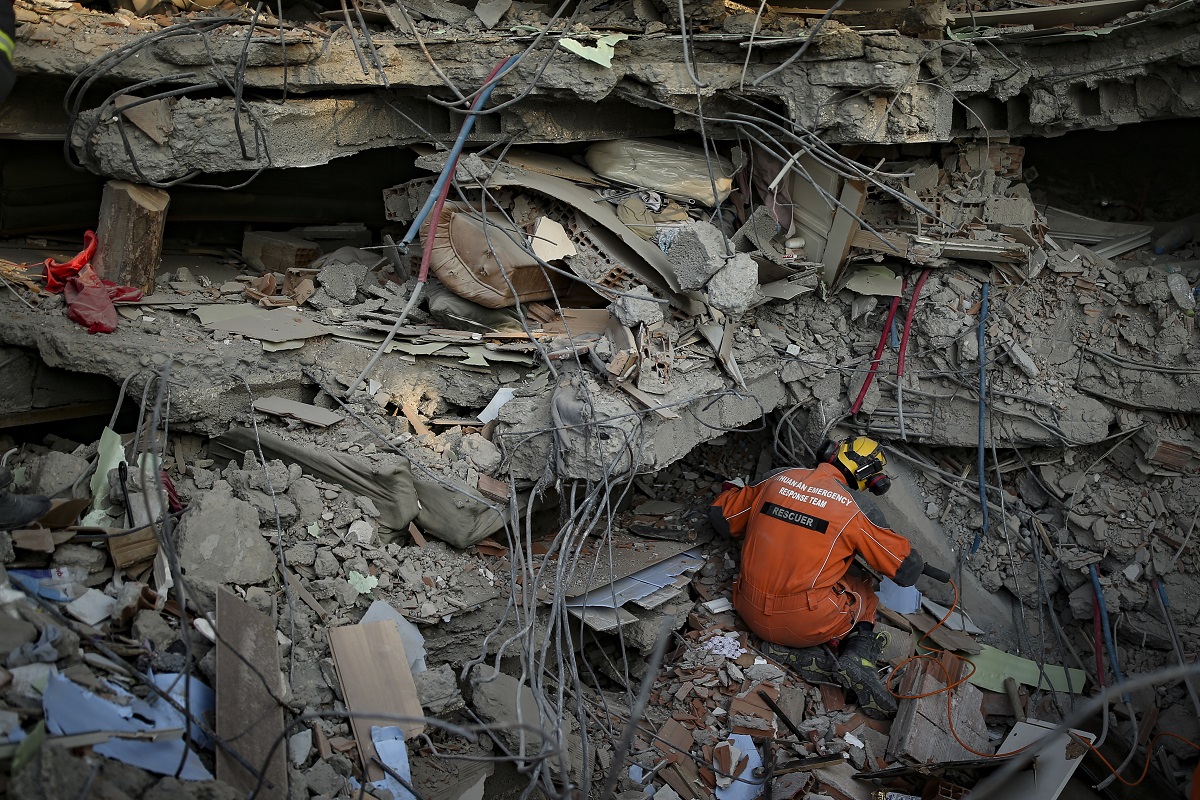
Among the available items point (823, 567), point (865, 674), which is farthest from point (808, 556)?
point (865, 674)

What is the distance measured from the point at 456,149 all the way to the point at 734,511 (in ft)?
10.4

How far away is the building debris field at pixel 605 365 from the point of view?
14.1 feet

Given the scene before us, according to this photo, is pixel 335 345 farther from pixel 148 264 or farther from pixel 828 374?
pixel 828 374

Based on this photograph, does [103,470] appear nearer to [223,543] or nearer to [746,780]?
[223,543]

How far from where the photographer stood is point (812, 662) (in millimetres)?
5941

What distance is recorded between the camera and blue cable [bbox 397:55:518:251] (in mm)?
5496

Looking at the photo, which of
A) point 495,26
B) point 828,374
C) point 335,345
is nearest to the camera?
point 335,345

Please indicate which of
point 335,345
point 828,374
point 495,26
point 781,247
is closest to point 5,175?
point 335,345

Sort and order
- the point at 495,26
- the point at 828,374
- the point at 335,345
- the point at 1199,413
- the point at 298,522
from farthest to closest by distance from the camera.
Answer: the point at 828,374 → the point at 1199,413 → the point at 495,26 → the point at 335,345 → the point at 298,522

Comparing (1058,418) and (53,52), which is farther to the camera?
(1058,418)

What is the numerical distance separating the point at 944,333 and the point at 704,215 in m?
2.04

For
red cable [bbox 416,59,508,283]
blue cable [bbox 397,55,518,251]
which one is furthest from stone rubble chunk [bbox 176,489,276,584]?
blue cable [bbox 397,55,518,251]

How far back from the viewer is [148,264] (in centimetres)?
544

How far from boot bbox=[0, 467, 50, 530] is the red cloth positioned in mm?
1565
